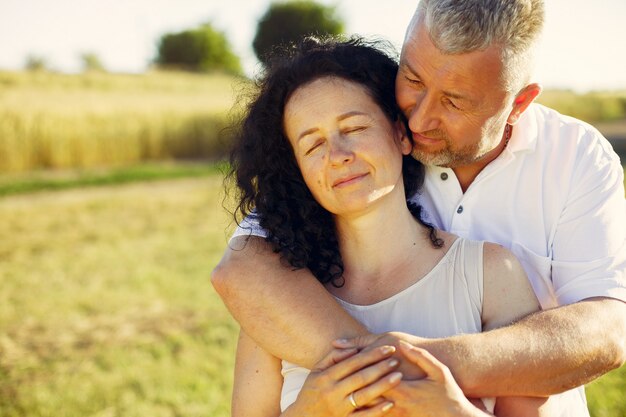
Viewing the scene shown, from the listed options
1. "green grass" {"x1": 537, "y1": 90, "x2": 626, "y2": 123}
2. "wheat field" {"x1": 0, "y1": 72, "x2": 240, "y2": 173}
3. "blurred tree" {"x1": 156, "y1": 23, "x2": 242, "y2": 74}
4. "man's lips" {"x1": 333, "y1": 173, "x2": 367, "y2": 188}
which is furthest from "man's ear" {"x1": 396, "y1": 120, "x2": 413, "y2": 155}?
"blurred tree" {"x1": 156, "y1": 23, "x2": 242, "y2": 74}

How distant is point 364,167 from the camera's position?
240cm

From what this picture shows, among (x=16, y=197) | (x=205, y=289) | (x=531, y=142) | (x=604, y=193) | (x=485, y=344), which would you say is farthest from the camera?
(x=16, y=197)

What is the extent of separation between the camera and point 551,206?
9.11ft

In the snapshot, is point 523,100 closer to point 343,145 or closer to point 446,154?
point 446,154

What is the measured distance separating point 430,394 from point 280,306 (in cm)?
64

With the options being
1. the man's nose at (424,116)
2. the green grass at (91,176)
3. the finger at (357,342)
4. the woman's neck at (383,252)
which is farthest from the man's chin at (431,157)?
the green grass at (91,176)

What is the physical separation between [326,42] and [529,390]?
1.59m

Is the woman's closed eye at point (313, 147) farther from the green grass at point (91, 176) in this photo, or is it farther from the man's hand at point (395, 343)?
the green grass at point (91, 176)

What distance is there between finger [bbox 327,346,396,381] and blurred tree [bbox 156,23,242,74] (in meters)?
48.2

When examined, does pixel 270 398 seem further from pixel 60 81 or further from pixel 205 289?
pixel 60 81

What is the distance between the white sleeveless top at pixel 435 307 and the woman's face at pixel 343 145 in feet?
1.19

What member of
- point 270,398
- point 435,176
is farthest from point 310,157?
point 270,398

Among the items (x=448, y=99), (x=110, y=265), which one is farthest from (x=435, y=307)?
(x=110, y=265)

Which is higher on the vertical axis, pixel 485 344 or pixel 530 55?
pixel 530 55
